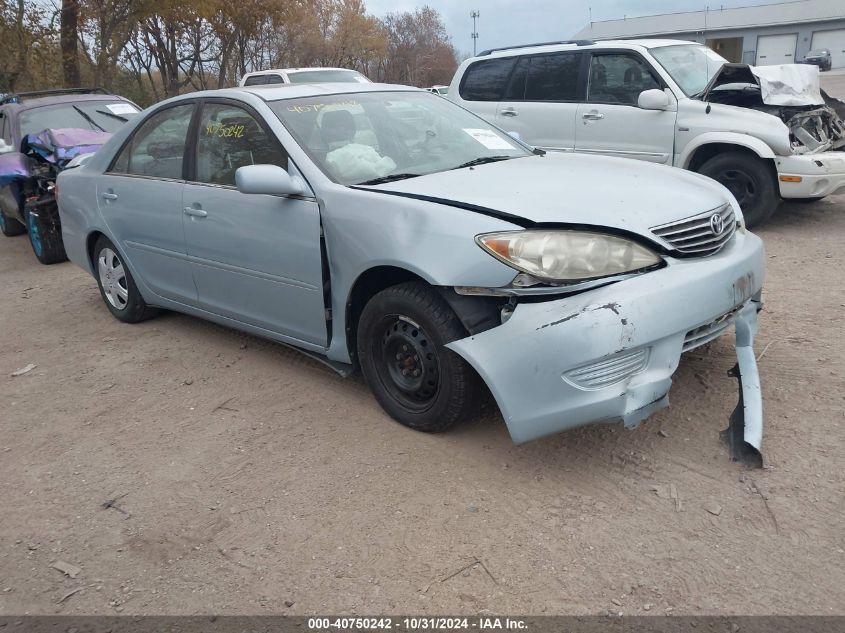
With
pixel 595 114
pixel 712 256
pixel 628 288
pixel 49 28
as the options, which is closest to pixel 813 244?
pixel 595 114

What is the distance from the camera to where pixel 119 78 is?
92.2ft

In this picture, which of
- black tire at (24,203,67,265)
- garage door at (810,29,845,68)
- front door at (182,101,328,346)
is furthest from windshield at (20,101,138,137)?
garage door at (810,29,845,68)

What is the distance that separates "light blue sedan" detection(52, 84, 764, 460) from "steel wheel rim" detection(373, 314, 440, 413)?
10 millimetres

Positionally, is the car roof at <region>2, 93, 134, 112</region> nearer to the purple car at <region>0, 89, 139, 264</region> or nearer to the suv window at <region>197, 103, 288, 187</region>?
the purple car at <region>0, 89, 139, 264</region>

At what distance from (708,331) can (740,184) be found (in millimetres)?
4461

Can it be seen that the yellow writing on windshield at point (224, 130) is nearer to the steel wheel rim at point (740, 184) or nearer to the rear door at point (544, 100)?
the rear door at point (544, 100)

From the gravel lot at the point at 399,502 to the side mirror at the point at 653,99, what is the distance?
10.6ft

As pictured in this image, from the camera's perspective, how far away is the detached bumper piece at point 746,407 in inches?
121

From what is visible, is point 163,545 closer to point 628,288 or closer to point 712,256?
point 628,288

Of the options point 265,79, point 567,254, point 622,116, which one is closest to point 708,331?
point 567,254

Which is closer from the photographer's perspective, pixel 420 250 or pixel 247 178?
pixel 420 250

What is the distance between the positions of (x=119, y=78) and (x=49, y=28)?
11.8m

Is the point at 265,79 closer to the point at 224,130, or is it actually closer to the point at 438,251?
the point at 224,130

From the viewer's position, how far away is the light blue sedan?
2.92 metres
